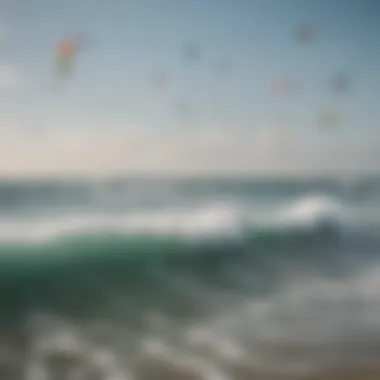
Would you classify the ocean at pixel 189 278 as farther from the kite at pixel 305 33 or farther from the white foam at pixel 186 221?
the kite at pixel 305 33

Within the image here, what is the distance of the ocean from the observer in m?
1.47

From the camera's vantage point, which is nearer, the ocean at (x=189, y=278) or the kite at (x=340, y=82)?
the ocean at (x=189, y=278)

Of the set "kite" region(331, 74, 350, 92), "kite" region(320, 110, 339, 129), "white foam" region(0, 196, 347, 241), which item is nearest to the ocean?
"white foam" region(0, 196, 347, 241)

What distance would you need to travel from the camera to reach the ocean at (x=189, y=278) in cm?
147

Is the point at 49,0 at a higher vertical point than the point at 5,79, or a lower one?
higher

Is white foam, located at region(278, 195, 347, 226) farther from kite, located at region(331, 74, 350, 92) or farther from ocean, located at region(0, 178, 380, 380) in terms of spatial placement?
kite, located at region(331, 74, 350, 92)

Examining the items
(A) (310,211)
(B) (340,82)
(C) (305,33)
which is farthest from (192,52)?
(A) (310,211)

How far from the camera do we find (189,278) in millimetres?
1510

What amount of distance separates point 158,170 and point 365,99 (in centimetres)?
63

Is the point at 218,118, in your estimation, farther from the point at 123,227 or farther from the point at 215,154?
the point at 123,227

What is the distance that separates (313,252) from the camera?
1562mm

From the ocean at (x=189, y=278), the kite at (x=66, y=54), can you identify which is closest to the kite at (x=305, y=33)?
the ocean at (x=189, y=278)

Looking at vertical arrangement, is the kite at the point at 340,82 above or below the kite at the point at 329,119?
above

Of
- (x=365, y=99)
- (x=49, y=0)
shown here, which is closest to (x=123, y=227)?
(x=49, y=0)
